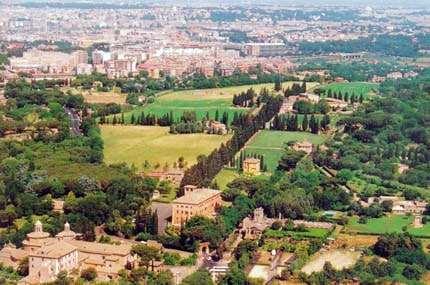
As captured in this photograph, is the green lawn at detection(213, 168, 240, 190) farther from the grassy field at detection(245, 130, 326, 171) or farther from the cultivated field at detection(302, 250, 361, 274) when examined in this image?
the cultivated field at detection(302, 250, 361, 274)

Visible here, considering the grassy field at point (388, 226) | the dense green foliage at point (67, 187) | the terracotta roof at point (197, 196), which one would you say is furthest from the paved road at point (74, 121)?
the grassy field at point (388, 226)

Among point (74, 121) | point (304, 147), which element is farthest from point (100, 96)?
point (304, 147)

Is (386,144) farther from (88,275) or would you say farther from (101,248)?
(88,275)

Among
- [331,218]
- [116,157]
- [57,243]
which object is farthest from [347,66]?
[57,243]

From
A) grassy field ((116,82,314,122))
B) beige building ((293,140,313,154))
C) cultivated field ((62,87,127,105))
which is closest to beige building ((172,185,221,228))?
beige building ((293,140,313,154))

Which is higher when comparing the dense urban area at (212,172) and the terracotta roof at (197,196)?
the terracotta roof at (197,196)

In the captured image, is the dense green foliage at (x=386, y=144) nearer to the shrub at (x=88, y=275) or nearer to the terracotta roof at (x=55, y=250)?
the shrub at (x=88, y=275)

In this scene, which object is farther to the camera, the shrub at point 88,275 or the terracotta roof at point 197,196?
the terracotta roof at point 197,196
